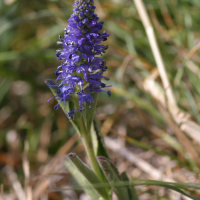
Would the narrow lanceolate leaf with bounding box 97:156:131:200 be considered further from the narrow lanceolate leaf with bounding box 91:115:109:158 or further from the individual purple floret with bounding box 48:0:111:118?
the individual purple floret with bounding box 48:0:111:118

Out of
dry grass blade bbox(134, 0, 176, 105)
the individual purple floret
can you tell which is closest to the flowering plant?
the individual purple floret

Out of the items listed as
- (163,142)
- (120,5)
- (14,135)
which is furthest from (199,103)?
(14,135)

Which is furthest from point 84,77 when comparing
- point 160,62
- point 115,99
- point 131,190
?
point 115,99

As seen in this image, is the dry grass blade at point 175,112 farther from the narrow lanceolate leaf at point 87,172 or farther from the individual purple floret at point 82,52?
the individual purple floret at point 82,52

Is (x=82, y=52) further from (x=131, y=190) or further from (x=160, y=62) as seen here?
(x=160, y=62)

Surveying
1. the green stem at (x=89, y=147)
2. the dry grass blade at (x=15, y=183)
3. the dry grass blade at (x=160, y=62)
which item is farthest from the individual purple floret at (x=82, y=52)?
the dry grass blade at (x=15, y=183)

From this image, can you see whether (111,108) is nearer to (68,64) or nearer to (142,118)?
(142,118)
